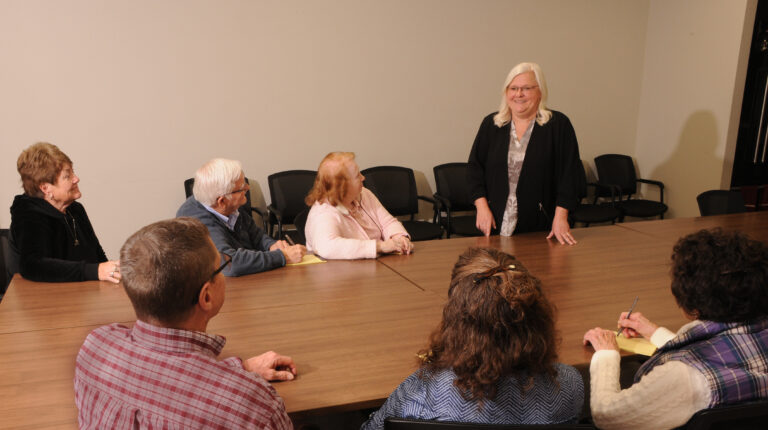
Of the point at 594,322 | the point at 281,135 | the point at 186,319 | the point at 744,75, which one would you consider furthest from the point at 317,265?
the point at 744,75

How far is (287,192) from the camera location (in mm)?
4918

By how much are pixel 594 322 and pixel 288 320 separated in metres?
1.10

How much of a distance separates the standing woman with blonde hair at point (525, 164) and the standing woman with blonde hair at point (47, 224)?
2087 mm

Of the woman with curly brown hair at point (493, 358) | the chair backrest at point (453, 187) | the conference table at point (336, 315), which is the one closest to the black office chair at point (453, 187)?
the chair backrest at point (453, 187)

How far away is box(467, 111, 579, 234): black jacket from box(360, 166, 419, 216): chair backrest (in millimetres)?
1532

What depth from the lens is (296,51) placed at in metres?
4.91

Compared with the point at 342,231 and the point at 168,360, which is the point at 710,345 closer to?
the point at 168,360

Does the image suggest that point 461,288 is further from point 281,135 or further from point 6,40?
point 6,40

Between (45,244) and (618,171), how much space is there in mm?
5025

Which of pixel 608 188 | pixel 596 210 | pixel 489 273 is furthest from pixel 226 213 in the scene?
pixel 608 188

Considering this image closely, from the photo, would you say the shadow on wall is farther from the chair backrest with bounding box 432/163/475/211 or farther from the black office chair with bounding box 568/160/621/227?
the chair backrest with bounding box 432/163/475/211

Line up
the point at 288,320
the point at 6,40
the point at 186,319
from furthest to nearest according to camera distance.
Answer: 1. the point at 6,40
2. the point at 288,320
3. the point at 186,319

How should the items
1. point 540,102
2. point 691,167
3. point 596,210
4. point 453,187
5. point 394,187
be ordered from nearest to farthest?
point 540,102 < point 394,187 < point 453,187 < point 596,210 < point 691,167

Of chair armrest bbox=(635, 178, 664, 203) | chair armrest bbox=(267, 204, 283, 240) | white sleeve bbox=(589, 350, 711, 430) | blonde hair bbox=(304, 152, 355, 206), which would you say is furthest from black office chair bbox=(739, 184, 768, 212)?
white sleeve bbox=(589, 350, 711, 430)
